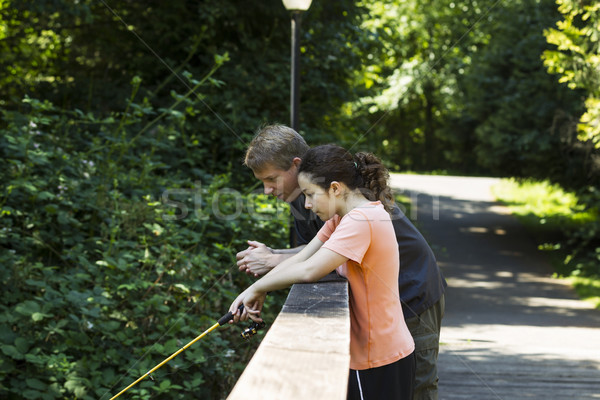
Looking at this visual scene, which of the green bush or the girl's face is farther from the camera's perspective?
the green bush

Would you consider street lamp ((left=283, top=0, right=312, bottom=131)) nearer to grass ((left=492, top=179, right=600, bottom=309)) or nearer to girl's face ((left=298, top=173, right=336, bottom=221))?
girl's face ((left=298, top=173, right=336, bottom=221))

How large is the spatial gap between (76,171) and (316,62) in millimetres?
4393

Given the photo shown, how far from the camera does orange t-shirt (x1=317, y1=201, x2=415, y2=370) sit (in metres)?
2.48

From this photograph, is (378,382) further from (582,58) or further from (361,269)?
(582,58)

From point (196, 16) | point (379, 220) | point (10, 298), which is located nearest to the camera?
point (379, 220)

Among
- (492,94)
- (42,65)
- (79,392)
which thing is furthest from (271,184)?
(492,94)

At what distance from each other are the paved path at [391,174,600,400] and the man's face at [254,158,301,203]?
2360mm

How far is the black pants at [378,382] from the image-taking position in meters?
2.54

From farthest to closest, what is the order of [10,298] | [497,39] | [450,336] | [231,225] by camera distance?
[497,39], [450,336], [231,225], [10,298]

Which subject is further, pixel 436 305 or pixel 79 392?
pixel 79 392

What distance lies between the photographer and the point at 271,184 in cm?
343

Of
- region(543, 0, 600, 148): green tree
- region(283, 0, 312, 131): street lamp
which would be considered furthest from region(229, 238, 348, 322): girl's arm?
region(543, 0, 600, 148): green tree

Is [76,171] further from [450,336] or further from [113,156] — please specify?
[450,336]

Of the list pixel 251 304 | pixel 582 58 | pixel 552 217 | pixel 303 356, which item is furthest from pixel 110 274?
pixel 552 217
